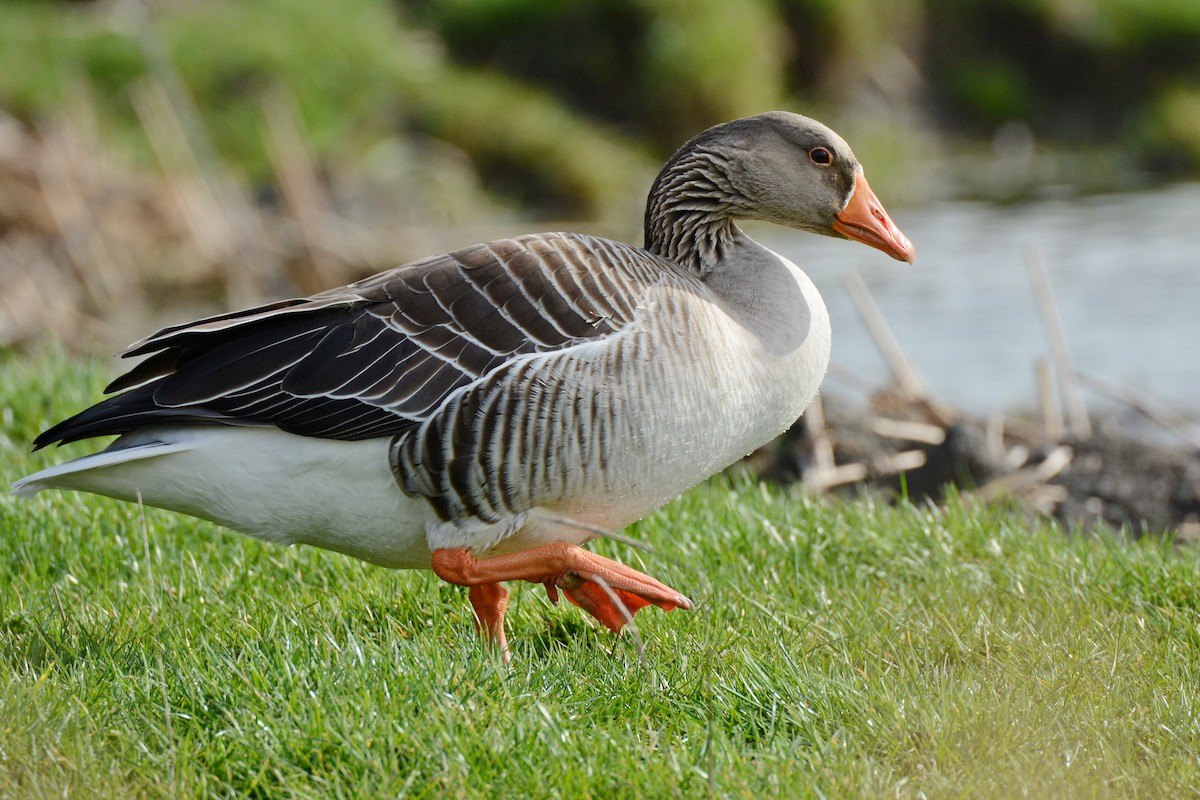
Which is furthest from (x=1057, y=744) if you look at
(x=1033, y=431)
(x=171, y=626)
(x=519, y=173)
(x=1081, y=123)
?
(x=1081, y=123)

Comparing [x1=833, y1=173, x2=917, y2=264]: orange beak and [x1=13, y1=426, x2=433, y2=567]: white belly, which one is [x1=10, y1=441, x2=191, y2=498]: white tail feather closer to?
[x1=13, y1=426, x2=433, y2=567]: white belly

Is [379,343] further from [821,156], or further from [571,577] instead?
[821,156]

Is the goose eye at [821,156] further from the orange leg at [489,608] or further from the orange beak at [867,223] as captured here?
the orange leg at [489,608]

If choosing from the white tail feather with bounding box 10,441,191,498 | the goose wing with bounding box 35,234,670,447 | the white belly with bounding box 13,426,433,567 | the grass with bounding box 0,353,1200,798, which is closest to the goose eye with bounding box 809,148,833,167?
the goose wing with bounding box 35,234,670,447

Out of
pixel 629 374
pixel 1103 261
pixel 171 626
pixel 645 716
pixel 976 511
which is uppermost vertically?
pixel 629 374

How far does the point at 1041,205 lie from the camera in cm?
2072

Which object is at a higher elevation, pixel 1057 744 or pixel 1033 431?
pixel 1057 744

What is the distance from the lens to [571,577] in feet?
14.7

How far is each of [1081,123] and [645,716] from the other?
25.4m

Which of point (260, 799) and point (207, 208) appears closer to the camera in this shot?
point (260, 799)

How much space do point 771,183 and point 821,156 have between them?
8.8 inches

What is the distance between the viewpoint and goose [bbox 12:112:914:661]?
4371 mm

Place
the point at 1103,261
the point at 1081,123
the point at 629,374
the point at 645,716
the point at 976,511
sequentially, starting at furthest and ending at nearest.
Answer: the point at 1081,123, the point at 1103,261, the point at 976,511, the point at 629,374, the point at 645,716

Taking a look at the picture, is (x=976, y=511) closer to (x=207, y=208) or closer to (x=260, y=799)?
(x=260, y=799)
